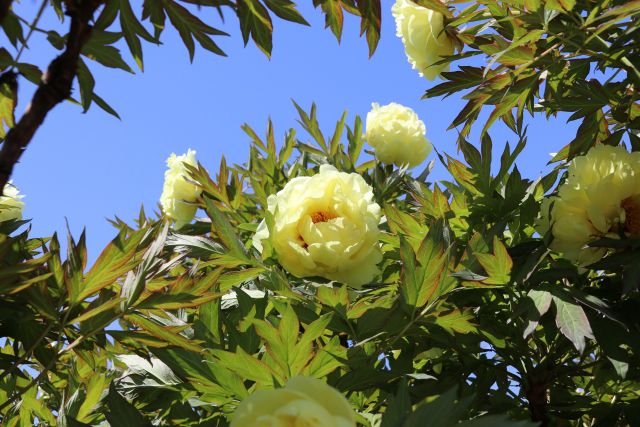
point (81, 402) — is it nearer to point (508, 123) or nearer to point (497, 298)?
point (497, 298)

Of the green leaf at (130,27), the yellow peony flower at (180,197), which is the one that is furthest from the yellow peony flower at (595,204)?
the yellow peony flower at (180,197)

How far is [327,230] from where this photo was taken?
1.30 metres

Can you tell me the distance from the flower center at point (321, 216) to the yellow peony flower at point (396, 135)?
0.84 meters

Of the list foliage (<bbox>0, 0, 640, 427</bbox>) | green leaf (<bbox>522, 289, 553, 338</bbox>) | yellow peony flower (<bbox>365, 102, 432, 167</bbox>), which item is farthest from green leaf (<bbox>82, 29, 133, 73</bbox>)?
yellow peony flower (<bbox>365, 102, 432, 167</bbox>)

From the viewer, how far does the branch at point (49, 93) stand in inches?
22.6

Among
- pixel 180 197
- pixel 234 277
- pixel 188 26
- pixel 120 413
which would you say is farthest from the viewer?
pixel 180 197

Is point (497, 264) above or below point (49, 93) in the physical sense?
below

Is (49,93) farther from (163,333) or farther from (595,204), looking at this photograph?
(595,204)

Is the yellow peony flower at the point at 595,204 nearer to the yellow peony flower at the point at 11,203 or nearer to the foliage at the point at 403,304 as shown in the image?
the foliage at the point at 403,304

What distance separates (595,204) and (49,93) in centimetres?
108

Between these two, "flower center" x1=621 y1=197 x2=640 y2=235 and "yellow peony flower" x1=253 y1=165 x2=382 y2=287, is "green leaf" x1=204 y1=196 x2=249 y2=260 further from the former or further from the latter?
"flower center" x1=621 y1=197 x2=640 y2=235

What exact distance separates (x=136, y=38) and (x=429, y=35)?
105 centimetres

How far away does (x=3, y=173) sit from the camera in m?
0.57

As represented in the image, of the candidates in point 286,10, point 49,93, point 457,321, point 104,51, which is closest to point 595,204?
point 457,321
